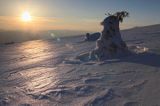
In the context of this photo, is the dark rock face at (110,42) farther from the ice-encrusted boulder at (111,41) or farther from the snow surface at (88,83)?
the snow surface at (88,83)

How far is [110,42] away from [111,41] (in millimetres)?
81

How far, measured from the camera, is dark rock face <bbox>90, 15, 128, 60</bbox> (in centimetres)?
1122

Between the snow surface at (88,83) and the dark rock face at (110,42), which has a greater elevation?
the dark rock face at (110,42)

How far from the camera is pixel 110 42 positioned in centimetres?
1137

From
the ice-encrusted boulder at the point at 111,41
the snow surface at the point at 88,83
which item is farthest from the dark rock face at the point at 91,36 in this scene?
the snow surface at the point at 88,83

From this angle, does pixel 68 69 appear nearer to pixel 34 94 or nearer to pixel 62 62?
pixel 62 62

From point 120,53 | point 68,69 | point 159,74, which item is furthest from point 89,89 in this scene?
point 120,53

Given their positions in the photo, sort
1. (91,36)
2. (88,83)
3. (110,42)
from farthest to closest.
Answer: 1. (91,36)
2. (110,42)
3. (88,83)

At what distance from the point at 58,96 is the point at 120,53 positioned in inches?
192

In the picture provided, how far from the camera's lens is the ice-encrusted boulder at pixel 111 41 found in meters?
11.2

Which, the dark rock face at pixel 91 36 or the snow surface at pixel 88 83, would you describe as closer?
the snow surface at pixel 88 83

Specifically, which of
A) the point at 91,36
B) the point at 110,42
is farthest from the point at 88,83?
the point at 91,36

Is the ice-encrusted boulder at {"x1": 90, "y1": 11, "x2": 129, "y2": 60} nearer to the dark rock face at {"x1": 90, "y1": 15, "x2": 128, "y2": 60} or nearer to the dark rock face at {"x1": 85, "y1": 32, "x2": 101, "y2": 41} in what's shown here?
the dark rock face at {"x1": 90, "y1": 15, "x2": 128, "y2": 60}

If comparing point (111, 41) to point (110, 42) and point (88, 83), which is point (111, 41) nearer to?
point (110, 42)
